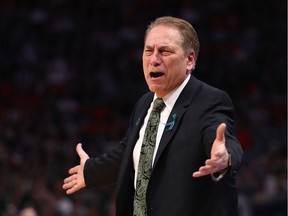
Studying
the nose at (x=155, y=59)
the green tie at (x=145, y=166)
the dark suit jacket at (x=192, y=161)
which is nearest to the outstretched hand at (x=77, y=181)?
the green tie at (x=145, y=166)

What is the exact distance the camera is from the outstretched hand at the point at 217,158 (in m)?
→ 2.07

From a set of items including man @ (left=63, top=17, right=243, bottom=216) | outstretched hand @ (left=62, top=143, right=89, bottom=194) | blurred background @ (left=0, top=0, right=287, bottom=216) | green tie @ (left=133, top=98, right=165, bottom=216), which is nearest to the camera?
man @ (left=63, top=17, right=243, bottom=216)

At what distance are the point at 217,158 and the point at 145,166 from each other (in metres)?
0.46

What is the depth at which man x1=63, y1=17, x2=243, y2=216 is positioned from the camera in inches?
91.5

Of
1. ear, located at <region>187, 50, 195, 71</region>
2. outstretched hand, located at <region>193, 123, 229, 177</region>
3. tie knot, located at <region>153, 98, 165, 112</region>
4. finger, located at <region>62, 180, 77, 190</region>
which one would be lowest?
finger, located at <region>62, 180, 77, 190</region>

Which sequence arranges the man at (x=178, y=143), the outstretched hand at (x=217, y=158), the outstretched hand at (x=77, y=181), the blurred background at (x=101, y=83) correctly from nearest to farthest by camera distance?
the outstretched hand at (x=217, y=158), the man at (x=178, y=143), the outstretched hand at (x=77, y=181), the blurred background at (x=101, y=83)

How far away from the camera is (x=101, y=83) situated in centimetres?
893

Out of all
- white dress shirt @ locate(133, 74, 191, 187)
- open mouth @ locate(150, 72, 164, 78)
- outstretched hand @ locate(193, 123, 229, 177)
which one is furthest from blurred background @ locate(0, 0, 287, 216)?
outstretched hand @ locate(193, 123, 229, 177)

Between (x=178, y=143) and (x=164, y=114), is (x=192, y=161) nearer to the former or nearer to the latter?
(x=178, y=143)

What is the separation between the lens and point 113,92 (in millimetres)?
8828

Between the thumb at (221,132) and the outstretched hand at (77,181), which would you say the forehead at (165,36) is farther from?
the outstretched hand at (77,181)

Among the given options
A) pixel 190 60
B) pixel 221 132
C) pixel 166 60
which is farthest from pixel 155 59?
pixel 221 132

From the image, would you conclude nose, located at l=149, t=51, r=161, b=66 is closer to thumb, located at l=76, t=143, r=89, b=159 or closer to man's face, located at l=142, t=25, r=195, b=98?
man's face, located at l=142, t=25, r=195, b=98

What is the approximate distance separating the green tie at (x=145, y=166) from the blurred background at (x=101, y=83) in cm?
359
